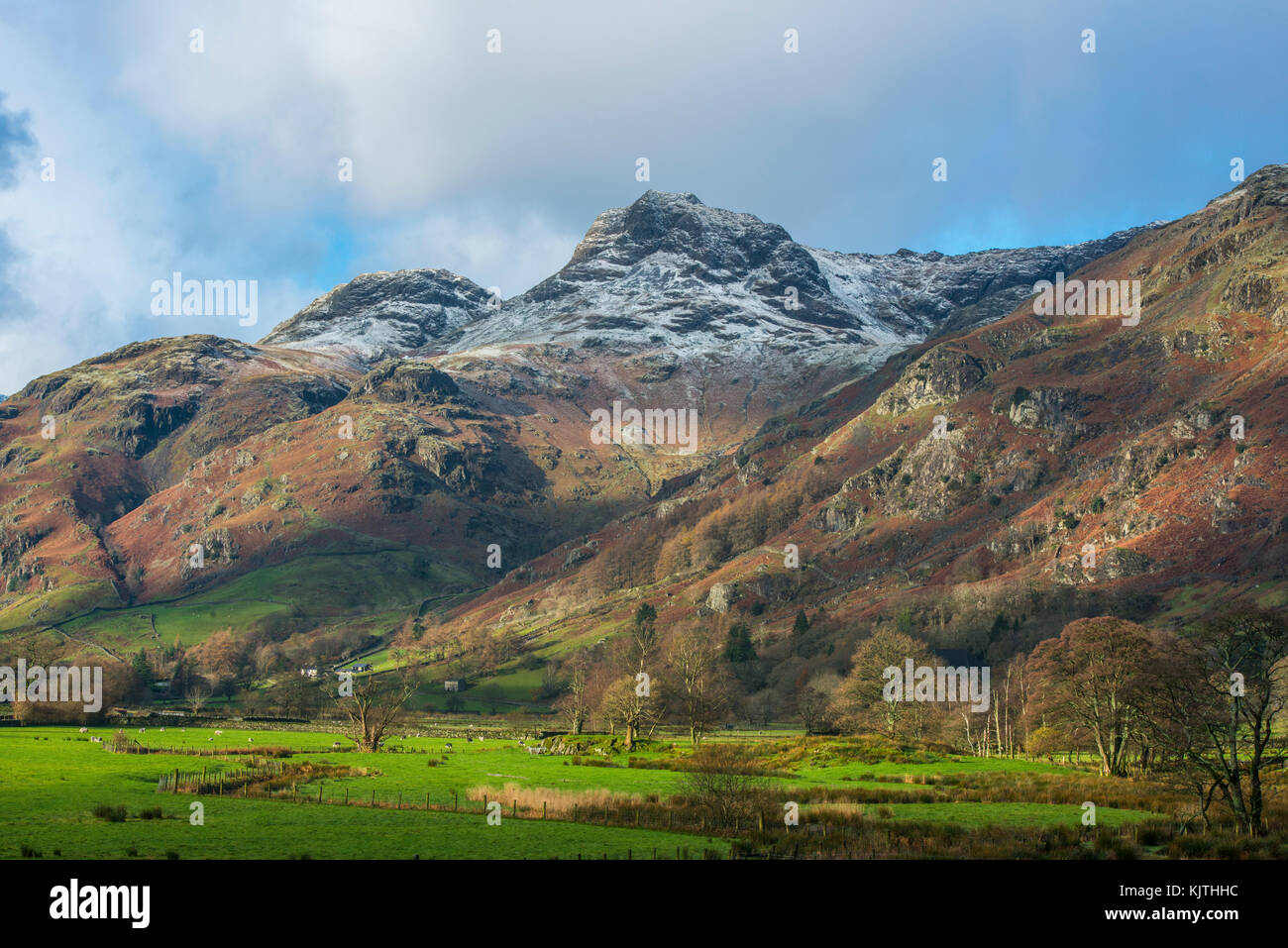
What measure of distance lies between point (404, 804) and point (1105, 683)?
2497 inches

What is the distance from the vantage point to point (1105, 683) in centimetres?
8944

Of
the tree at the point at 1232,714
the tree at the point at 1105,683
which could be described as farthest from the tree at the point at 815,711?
the tree at the point at 1232,714

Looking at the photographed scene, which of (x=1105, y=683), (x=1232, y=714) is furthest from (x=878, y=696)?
(x=1232, y=714)

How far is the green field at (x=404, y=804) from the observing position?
47156 mm

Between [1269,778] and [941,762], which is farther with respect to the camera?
[941,762]

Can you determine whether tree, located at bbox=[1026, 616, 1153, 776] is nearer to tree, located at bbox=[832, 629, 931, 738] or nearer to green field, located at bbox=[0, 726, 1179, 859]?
green field, located at bbox=[0, 726, 1179, 859]

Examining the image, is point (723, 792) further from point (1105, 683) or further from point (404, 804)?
point (1105, 683)

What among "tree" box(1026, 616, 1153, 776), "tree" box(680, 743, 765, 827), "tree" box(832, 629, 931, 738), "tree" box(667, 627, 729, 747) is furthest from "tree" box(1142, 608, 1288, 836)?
"tree" box(832, 629, 931, 738)

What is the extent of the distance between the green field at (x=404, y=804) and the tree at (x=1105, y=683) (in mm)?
5897
